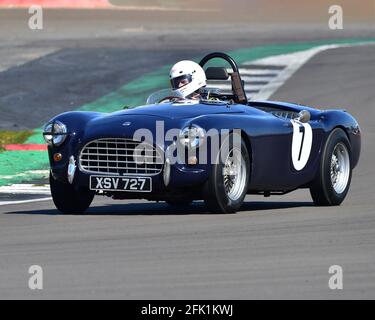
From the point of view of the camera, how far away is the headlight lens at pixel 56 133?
38.2 ft

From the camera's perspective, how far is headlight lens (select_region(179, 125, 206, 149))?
11086 millimetres

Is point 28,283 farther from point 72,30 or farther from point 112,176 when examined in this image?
point 72,30

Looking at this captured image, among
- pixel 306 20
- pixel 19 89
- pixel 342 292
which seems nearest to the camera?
pixel 342 292

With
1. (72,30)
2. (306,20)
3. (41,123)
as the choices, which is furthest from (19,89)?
(306,20)

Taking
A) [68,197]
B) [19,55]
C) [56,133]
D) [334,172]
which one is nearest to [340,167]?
[334,172]

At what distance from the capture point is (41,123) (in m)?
20.5

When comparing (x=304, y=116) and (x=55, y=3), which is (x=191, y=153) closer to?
(x=304, y=116)

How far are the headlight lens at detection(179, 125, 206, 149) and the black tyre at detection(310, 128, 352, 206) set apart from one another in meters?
1.86

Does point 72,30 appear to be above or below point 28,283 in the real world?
above

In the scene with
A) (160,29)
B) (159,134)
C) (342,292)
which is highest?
(160,29)

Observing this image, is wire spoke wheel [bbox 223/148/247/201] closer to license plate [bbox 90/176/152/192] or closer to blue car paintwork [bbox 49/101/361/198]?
blue car paintwork [bbox 49/101/361/198]

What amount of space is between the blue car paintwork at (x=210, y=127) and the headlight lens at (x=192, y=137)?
85 millimetres

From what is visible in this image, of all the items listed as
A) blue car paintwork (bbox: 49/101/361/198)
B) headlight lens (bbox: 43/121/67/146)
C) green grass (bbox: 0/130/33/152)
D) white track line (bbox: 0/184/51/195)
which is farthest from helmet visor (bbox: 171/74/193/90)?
green grass (bbox: 0/130/33/152)
